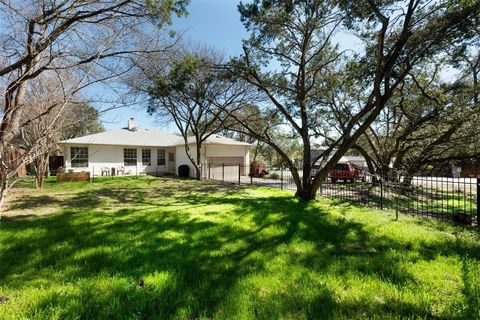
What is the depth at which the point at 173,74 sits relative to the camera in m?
9.26

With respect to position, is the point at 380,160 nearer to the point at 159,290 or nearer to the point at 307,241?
the point at 307,241

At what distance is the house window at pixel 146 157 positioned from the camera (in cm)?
2100

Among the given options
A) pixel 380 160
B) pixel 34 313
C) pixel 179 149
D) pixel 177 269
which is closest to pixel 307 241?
pixel 177 269

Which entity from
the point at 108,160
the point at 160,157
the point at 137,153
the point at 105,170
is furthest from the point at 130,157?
the point at 160,157

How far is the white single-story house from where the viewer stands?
1808cm

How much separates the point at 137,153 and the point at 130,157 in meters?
0.64

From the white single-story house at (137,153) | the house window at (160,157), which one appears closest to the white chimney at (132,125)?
the white single-story house at (137,153)

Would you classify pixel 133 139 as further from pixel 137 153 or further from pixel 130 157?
pixel 130 157

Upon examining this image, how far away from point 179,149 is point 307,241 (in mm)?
18353

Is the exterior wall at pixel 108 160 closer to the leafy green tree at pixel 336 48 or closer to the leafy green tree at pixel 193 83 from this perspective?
the leafy green tree at pixel 193 83

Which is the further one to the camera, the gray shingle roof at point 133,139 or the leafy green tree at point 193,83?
the gray shingle roof at point 133,139

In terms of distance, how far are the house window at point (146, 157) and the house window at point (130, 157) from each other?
0.68 metres

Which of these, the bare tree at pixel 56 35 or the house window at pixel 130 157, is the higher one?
the bare tree at pixel 56 35

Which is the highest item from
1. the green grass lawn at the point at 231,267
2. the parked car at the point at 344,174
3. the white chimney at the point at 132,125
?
the white chimney at the point at 132,125
